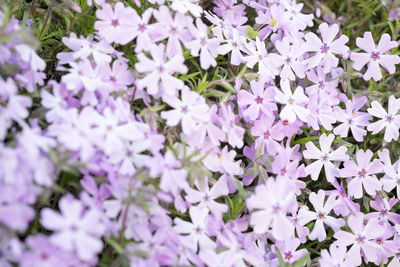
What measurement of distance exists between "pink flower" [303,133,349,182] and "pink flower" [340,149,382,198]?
0.16 ft

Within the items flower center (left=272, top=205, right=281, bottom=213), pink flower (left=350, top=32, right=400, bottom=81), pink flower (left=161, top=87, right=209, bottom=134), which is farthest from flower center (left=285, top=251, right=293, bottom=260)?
pink flower (left=350, top=32, right=400, bottom=81)

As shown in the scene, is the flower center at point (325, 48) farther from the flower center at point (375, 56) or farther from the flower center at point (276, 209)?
the flower center at point (276, 209)

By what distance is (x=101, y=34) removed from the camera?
6.63 feet

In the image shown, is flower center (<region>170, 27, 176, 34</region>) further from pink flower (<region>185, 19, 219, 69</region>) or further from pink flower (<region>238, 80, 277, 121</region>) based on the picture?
pink flower (<region>238, 80, 277, 121</region>)

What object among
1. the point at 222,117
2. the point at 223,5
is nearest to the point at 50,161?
the point at 222,117

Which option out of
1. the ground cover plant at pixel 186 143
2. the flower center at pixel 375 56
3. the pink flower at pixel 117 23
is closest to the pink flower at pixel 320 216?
the ground cover plant at pixel 186 143

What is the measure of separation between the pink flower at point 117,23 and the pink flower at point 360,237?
4.66 ft

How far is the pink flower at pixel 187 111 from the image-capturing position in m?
1.96

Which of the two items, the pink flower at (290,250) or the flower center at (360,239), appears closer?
the pink flower at (290,250)

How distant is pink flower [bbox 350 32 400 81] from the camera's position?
2.52 m

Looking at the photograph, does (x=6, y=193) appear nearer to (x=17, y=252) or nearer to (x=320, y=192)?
(x=17, y=252)

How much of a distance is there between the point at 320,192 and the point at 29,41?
61.4 inches

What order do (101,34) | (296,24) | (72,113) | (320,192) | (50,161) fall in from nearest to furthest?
(50,161) → (72,113) → (101,34) → (320,192) → (296,24)

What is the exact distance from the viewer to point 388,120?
249 centimetres
